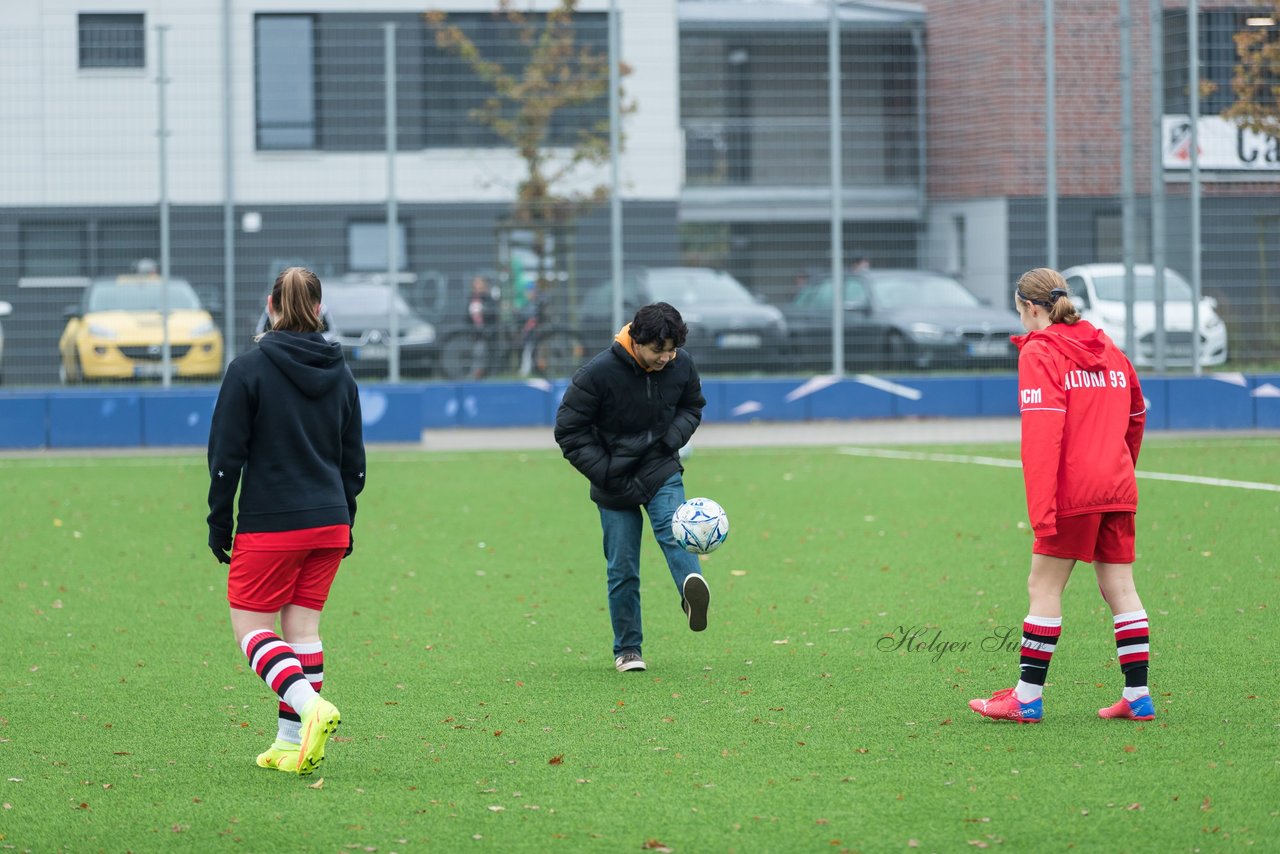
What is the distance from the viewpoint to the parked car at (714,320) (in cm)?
2048

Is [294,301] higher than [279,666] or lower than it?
higher

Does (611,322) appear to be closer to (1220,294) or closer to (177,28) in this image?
(177,28)

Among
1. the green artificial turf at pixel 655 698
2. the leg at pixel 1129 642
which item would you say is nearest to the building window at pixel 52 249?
the green artificial turf at pixel 655 698

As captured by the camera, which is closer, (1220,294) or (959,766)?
(959,766)

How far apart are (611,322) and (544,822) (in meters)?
15.6

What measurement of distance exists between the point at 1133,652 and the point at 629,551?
7.33 ft

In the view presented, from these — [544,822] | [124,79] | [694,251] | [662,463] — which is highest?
[124,79]

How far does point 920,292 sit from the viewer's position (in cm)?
2083

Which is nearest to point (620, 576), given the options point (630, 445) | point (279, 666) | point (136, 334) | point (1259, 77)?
point (630, 445)

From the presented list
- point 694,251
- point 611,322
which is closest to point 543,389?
point 611,322

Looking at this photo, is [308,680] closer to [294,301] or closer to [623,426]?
[294,301]

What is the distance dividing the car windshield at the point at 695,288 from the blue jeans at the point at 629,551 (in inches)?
538

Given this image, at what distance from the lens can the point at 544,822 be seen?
16.3ft

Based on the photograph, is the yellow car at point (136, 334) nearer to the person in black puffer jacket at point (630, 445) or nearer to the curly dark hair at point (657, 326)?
the person in black puffer jacket at point (630, 445)
